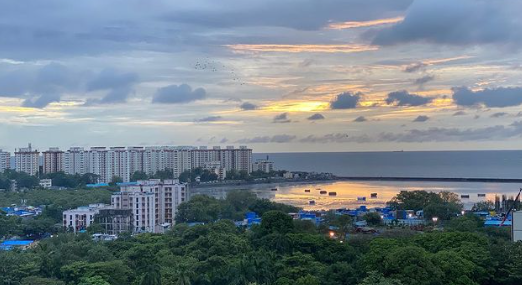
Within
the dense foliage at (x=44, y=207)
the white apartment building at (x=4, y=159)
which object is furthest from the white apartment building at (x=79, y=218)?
the white apartment building at (x=4, y=159)

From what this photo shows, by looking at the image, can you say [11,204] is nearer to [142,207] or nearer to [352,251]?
[142,207]

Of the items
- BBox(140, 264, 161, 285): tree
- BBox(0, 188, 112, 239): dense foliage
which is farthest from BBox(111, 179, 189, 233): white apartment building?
BBox(140, 264, 161, 285): tree

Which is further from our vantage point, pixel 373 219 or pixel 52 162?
pixel 52 162

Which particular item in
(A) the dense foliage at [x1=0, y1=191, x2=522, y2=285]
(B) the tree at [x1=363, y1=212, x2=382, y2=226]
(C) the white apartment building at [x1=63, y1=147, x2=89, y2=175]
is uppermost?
(C) the white apartment building at [x1=63, y1=147, x2=89, y2=175]

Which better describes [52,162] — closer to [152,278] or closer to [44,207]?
[44,207]

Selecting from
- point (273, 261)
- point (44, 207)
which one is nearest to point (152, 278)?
point (273, 261)

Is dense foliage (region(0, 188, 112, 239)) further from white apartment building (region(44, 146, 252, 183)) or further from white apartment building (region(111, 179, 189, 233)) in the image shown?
white apartment building (region(44, 146, 252, 183))

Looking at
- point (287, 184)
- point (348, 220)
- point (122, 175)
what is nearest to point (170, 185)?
point (348, 220)

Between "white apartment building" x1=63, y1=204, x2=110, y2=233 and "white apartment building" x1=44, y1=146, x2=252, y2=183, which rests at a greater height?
"white apartment building" x1=44, y1=146, x2=252, y2=183

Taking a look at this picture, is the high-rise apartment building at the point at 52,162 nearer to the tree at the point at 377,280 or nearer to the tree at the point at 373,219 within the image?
the tree at the point at 373,219
